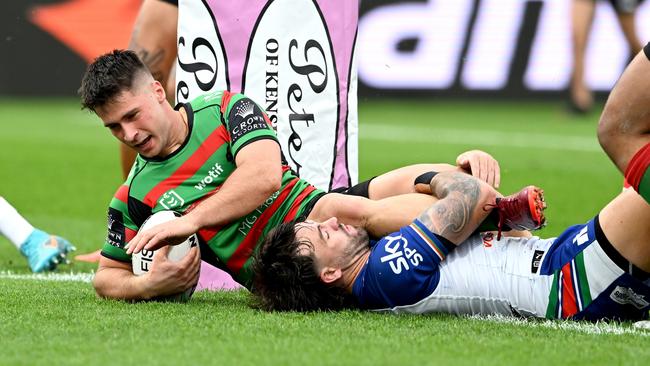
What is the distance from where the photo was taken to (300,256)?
444cm

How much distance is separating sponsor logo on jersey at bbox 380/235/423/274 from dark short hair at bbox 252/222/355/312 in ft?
0.96

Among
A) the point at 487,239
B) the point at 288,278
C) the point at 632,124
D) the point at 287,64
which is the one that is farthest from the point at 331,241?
the point at 287,64

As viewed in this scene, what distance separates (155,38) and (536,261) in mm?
3286

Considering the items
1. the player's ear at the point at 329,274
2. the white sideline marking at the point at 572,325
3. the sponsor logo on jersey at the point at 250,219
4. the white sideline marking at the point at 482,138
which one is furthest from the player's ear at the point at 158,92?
the white sideline marking at the point at 482,138

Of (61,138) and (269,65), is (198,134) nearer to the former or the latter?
(269,65)

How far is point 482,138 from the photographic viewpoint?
13156 millimetres

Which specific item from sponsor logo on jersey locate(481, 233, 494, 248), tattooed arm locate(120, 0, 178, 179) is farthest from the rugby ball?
tattooed arm locate(120, 0, 178, 179)

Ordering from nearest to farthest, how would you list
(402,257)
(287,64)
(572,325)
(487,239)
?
1. (572,325)
2. (402,257)
3. (487,239)
4. (287,64)

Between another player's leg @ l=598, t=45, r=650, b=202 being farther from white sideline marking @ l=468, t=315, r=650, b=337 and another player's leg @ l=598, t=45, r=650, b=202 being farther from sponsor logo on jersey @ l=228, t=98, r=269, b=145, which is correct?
sponsor logo on jersey @ l=228, t=98, r=269, b=145

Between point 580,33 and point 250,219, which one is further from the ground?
point 250,219

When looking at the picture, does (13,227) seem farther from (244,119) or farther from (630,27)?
(630,27)

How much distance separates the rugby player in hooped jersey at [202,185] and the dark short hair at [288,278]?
23 centimetres

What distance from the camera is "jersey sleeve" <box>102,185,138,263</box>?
4.78 metres

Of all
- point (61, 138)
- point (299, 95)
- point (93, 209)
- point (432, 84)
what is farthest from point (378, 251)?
point (432, 84)
